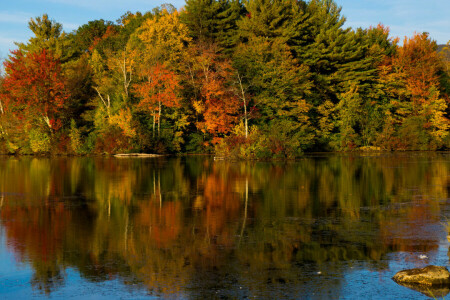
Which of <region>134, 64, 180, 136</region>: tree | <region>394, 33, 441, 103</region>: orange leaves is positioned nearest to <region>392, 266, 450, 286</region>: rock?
<region>134, 64, 180, 136</region>: tree

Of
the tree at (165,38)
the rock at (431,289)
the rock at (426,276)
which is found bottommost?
the rock at (431,289)

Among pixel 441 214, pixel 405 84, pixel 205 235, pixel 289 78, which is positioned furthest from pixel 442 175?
pixel 405 84

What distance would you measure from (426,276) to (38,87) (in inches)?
2001

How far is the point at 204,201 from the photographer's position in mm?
17000

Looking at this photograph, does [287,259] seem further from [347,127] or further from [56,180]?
[347,127]

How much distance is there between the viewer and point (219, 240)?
35.9 ft

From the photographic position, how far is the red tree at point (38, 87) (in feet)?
172

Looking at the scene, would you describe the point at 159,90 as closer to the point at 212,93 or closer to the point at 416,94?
the point at 212,93

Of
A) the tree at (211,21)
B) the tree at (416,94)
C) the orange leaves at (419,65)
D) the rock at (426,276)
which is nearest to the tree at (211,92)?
the tree at (211,21)

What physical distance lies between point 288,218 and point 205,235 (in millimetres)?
3039

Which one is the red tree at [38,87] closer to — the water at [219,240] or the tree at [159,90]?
the tree at [159,90]

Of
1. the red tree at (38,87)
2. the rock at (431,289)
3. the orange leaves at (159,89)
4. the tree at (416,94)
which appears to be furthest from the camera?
the tree at (416,94)

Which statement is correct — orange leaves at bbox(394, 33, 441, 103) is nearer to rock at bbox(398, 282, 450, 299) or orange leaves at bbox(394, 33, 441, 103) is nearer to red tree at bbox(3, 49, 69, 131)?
red tree at bbox(3, 49, 69, 131)

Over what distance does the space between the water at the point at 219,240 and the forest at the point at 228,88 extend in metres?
28.1
